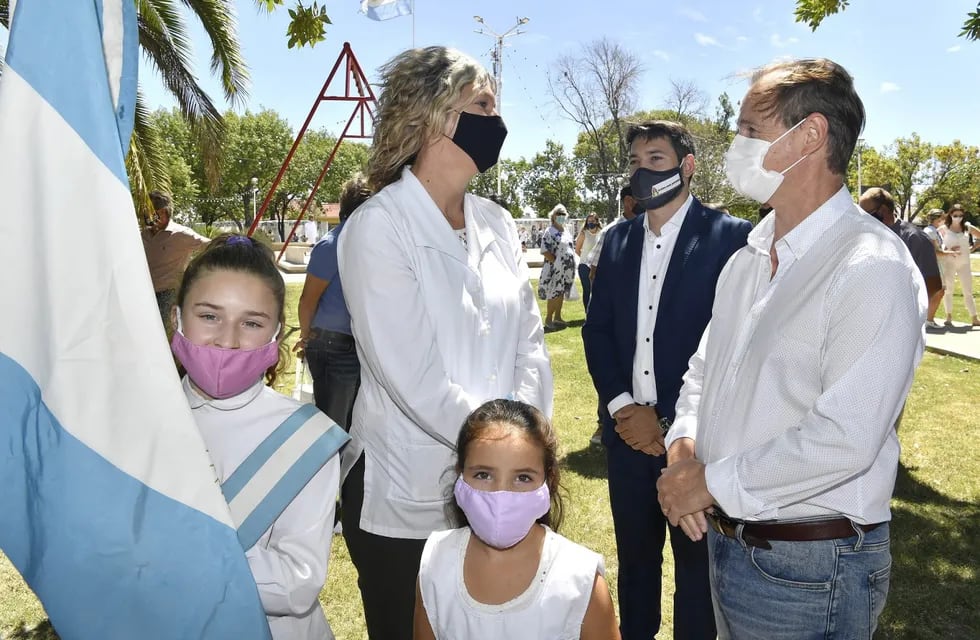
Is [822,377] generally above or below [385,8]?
below

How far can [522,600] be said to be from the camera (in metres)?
2.05

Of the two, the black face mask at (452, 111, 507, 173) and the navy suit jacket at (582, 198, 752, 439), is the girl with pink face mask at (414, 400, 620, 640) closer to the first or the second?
the black face mask at (452, 111, 507, 173)

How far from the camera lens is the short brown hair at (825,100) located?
202 cm

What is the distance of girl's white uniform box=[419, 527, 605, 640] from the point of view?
6.67ft

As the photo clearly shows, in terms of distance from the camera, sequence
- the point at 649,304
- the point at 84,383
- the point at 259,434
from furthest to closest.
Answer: the point at 649,304 < the point at 259,434 < the point at 84,383

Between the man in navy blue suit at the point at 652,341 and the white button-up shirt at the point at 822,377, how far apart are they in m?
0.95

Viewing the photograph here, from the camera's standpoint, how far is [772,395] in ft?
6.24

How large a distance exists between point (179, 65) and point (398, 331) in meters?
10.4

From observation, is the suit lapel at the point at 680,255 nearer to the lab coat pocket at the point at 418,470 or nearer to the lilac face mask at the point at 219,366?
the lab coat pocket at the point at 418,470

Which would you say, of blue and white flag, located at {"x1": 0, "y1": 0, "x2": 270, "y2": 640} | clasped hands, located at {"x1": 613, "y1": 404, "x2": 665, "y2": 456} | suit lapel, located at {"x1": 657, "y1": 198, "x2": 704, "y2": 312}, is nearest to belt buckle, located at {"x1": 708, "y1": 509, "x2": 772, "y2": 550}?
clasped hands, located at {"x1": 613, "y1": 404, "x2": 665, "y2": 456}

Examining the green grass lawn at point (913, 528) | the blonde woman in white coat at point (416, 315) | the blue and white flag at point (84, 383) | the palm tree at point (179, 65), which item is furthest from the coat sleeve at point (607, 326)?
the palm tree at point (179, 65)

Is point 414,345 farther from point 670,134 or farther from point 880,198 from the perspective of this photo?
point 880,198

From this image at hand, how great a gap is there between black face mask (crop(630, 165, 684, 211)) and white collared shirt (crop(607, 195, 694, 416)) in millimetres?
85

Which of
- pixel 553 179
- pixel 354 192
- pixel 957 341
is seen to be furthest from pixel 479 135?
pixel 553 179
